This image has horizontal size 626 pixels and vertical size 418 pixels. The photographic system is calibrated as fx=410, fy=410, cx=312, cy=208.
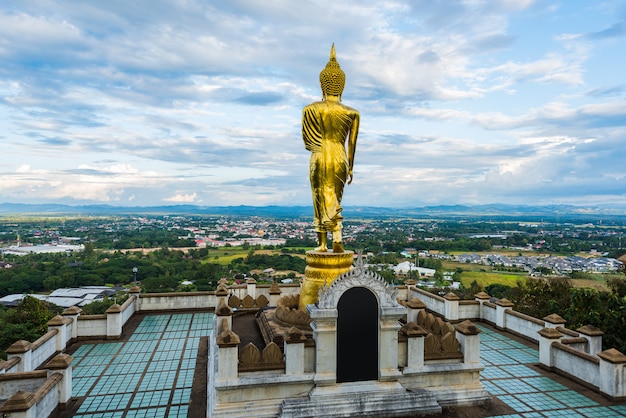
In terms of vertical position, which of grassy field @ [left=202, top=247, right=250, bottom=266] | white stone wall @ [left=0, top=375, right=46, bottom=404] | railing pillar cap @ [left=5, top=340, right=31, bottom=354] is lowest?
grassy field @ [left=202, top=247, right=250, bottom=266]

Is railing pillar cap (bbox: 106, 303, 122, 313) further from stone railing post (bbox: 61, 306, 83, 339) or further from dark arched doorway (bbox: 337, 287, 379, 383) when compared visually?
dark arched doorway (bbox: 337, 287, 379, 383)

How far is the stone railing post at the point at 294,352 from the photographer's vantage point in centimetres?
880

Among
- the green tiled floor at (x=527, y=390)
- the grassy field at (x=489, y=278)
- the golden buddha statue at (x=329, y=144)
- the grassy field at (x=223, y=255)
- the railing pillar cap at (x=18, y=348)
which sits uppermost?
the golden buddha statue at (x=329, y=144)

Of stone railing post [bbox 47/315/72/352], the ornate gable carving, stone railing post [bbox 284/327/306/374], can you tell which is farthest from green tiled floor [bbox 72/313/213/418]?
the ornate gable carving

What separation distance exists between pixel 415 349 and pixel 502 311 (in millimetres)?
7466

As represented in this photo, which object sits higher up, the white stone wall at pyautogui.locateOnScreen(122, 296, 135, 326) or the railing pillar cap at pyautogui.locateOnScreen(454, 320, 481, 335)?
the railing pillar cap at pyautogui.locateOnScreen(454, 320, 481, 335)

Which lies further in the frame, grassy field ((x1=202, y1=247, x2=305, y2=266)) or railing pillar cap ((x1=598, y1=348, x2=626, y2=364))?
grassy field ((x1=202, y1=247, x2=305, y2=266))

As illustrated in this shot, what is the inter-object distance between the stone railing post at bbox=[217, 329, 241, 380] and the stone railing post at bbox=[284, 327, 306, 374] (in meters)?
1.09

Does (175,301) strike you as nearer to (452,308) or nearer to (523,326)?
(452,308)

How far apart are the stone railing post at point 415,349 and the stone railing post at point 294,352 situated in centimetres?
246

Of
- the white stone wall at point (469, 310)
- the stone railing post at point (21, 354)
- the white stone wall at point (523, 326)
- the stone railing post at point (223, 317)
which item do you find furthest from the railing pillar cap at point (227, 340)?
the white stone wall at point (469, 310)

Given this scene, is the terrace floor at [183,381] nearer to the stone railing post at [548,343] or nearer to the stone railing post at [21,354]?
the stone railing post at [548,343]

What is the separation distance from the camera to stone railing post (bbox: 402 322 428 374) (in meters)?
9.39

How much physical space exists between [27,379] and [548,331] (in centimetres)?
1294
